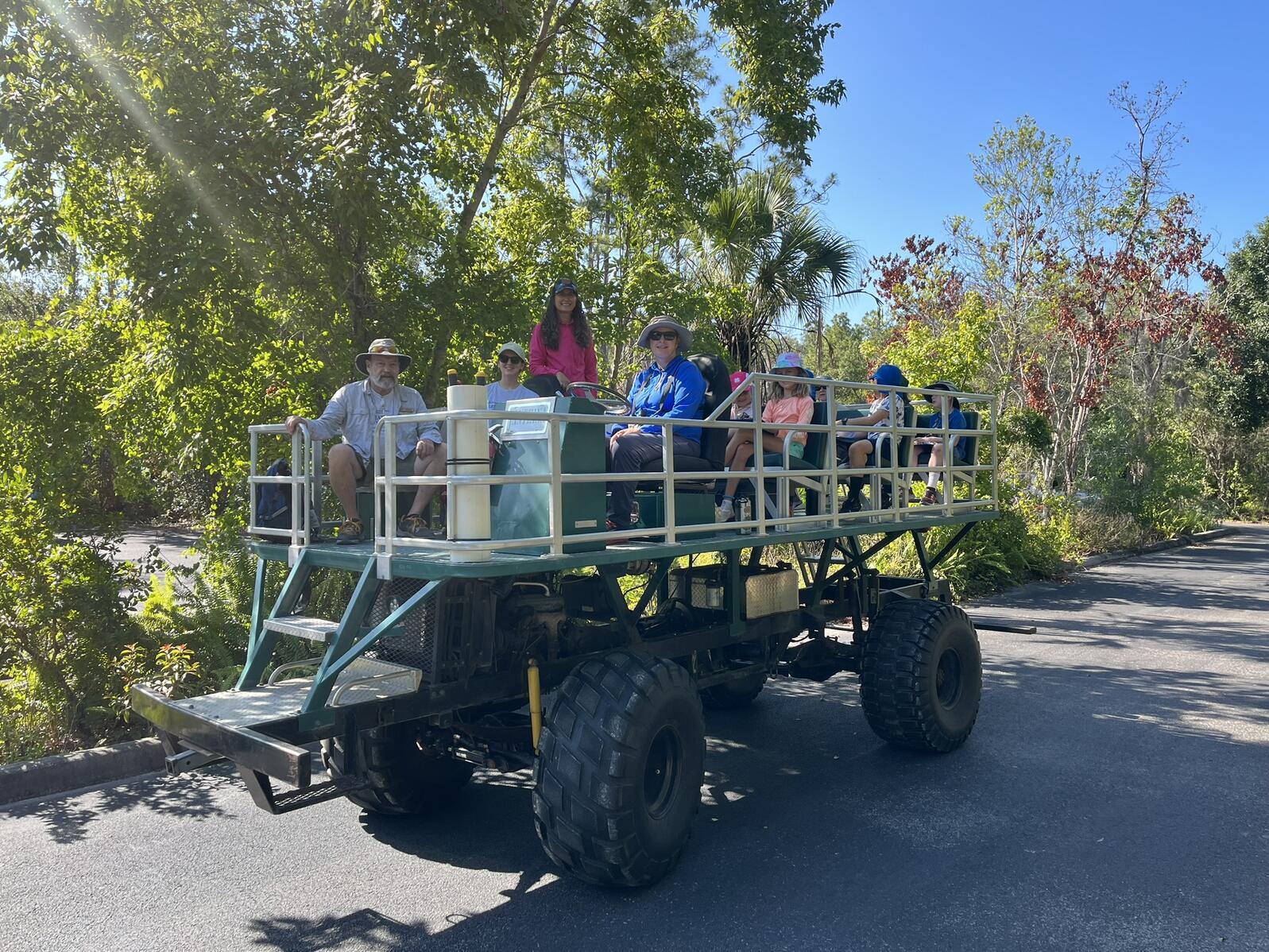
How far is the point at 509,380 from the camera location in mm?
6051

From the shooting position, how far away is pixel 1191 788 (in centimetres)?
521

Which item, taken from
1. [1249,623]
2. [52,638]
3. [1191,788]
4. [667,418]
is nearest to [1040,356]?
[1249,623]

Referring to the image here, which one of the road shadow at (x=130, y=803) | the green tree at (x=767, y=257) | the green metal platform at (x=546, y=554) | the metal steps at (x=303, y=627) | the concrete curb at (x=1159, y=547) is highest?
the green tree at (x=767, y=257)

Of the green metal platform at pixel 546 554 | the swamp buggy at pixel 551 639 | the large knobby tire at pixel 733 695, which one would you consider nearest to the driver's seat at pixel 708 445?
the swamp buggy at pixel 551 639

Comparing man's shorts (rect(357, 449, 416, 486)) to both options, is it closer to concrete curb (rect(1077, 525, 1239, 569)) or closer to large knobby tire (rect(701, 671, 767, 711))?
large knobby tire (rect(701, 671, 767, 711))

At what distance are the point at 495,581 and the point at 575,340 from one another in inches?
93.3

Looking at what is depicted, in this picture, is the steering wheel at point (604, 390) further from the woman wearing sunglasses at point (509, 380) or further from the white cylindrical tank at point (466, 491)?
the white cylindrical tank at point (466, 491)

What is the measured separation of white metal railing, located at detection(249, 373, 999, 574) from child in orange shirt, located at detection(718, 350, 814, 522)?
17 centimetres

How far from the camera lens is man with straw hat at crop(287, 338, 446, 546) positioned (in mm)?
4742

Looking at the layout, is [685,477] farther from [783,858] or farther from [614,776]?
[783,858]

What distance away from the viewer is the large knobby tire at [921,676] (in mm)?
5664

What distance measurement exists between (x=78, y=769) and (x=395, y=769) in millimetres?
2255

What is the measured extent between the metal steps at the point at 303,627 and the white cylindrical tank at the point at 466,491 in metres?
0.78

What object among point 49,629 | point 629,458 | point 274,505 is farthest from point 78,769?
point 629,458
